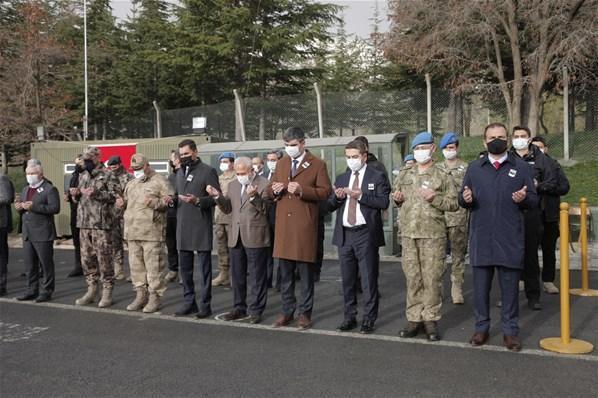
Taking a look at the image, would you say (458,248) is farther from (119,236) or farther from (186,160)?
(119,236)

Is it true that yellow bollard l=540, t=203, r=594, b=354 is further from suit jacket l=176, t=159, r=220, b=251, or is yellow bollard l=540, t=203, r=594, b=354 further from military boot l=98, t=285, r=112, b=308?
military boot l=98, t=285, r=112, b=308

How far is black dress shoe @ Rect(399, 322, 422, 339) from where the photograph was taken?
223 inches

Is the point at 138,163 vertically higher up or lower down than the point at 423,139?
lower down

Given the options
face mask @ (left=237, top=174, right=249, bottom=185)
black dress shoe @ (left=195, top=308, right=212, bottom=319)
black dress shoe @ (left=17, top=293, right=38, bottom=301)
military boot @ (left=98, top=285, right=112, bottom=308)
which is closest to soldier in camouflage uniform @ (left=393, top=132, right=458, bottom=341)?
face mask @ (left=237, top=174, right=249, bottom=185)

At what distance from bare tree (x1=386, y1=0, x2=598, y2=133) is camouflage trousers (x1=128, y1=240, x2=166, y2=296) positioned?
10.6m

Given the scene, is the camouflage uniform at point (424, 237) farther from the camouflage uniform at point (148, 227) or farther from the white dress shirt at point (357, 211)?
the camouflage uniform at point (148, 227)

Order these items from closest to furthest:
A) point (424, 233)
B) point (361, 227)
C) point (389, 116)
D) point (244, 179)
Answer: point (424, 233) → point (361, 227) → point (244, 179) → point (389, 116)

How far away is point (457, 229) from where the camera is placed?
6863mm

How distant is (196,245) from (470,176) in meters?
3.14

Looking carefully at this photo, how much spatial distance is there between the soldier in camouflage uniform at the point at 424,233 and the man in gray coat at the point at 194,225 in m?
2.28

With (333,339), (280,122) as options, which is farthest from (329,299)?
(280,122)

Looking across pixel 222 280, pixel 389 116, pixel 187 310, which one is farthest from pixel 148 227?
pixel 389 116

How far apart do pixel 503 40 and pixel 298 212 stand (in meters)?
Result: 14.3

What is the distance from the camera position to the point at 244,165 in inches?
257
